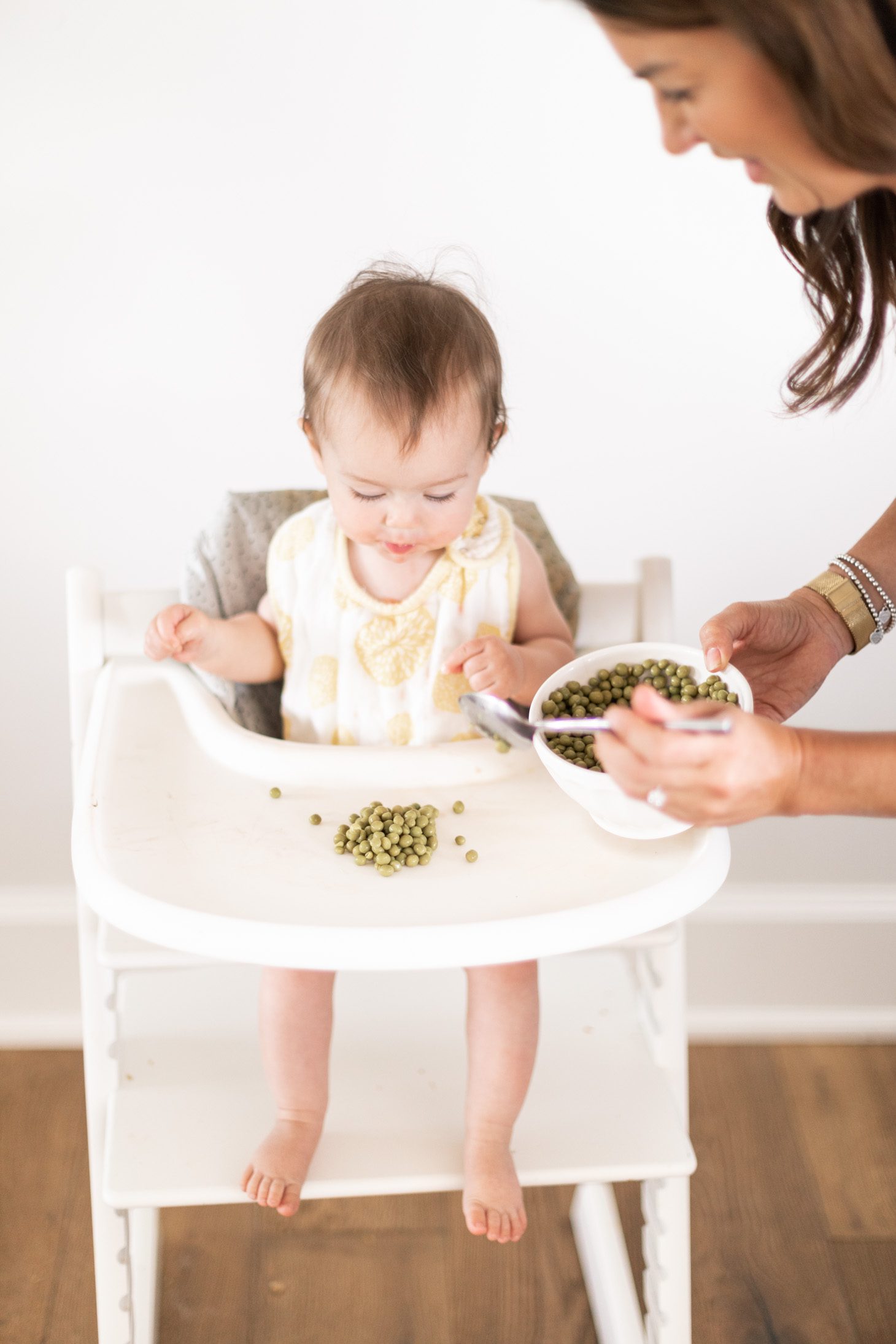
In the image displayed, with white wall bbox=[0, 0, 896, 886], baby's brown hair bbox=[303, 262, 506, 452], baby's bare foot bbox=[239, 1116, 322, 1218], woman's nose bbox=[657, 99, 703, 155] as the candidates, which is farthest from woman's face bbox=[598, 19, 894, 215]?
baby's bare foot bbox=[239, 1116, 322, 1218]

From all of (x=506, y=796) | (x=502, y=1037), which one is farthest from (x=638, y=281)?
(x=502, y=1037)

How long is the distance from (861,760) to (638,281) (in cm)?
84

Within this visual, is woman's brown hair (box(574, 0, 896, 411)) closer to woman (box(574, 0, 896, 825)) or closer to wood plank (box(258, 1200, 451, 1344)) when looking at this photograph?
woman (box(574, 0, 896, 825))

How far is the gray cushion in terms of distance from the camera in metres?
1.18

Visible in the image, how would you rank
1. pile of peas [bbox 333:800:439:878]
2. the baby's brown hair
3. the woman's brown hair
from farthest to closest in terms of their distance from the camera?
the baby's brown hair
pile of peas [bbox 333:800:439:878]
the woman's brown hair

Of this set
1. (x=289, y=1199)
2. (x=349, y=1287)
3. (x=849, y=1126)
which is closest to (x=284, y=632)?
(x=289, y=1199)

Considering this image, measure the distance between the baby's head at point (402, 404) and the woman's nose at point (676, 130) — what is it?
0.94 ft

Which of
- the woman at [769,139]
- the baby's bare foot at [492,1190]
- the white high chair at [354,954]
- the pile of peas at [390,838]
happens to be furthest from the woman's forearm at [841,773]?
the baby's bare foot at [492,1190]

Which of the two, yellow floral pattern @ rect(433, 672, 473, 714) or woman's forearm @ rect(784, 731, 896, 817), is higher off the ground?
woman's forearm @ rect(784, 731, 896, 817)

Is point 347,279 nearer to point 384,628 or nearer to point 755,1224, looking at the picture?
point 384,628

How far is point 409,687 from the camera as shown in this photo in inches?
46.4

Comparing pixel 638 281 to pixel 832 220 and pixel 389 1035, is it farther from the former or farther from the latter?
pixel 389 1035

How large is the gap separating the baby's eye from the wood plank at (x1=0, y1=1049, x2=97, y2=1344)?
1.01 m

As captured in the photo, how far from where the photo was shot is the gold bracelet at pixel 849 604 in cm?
115
